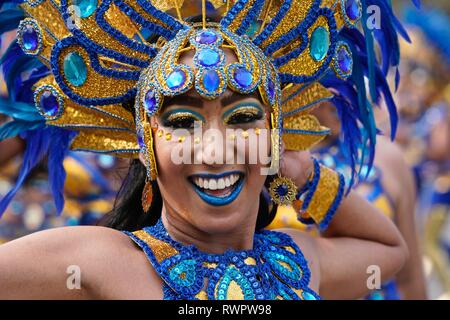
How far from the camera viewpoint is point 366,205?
14.1 ft

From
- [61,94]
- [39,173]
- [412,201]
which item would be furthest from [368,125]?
[39,173]

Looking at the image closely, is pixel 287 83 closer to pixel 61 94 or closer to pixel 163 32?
pixel 163 32

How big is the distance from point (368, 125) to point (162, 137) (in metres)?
0.91

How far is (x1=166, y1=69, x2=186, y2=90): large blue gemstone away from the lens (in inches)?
129

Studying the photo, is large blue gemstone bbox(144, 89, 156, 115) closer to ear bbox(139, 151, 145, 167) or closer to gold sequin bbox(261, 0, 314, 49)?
ear bbox(139, 151, 145, 167)

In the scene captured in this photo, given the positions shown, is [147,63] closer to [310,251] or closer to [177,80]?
[177,80]

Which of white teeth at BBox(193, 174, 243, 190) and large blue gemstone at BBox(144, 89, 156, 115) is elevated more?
large blue gemstone at BBox(144, 89, 156, 115)

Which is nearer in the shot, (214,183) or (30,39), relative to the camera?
(214,183)

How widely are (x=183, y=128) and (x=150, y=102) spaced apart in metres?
0.14

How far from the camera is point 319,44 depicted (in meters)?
3.62

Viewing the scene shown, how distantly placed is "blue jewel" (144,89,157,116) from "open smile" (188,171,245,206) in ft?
0.84

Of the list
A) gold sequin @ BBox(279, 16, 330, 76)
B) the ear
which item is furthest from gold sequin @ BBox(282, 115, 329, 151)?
the ear

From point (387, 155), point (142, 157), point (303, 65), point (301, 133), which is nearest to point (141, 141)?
point (142, 157)

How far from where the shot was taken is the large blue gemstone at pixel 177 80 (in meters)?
3.28
